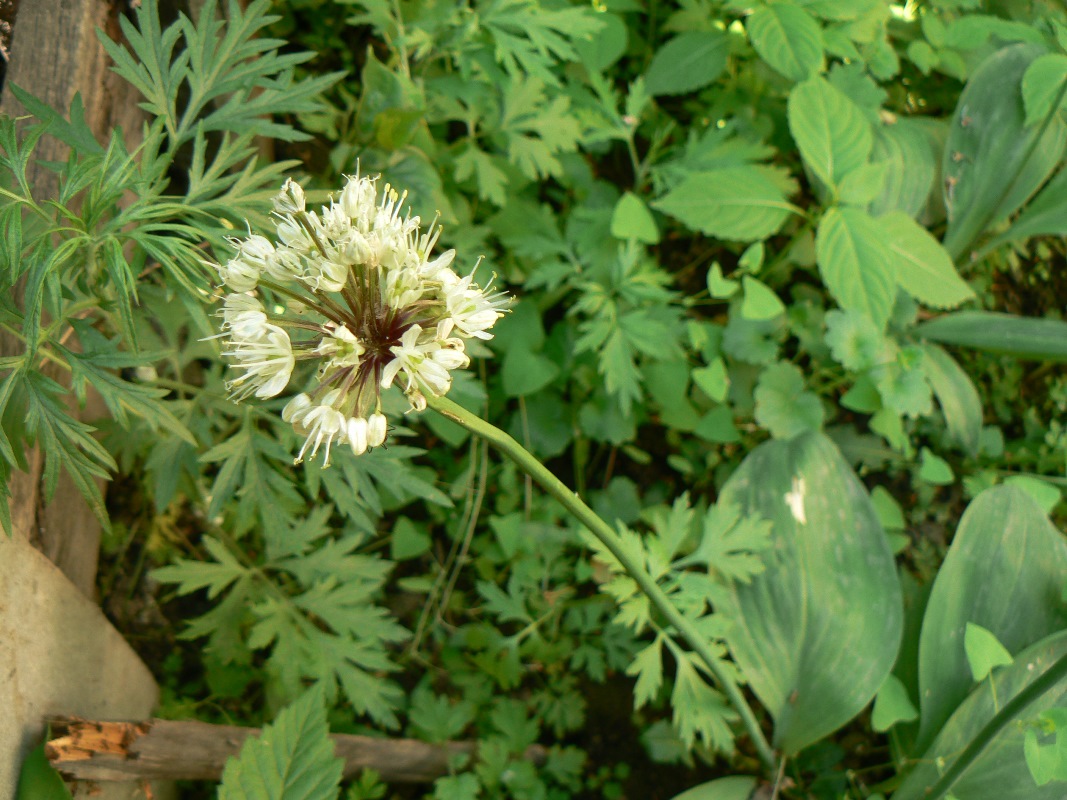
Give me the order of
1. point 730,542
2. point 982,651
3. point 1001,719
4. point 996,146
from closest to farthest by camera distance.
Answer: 1. point 1001,719
2. point 982,651
3. point 730,542
4. point 996,146

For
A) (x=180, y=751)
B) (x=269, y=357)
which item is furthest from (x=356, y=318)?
(x=180, y=751)

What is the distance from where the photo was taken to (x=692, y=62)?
2480mm

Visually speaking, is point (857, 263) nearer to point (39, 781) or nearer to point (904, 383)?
point (904, 383)

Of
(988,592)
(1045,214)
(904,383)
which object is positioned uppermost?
(1045,214)

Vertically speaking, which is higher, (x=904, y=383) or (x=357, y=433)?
(x=357, y=433)

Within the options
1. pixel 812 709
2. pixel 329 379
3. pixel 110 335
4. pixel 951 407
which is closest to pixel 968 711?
pixel 812 709

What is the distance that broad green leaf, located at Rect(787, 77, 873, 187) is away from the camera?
88.8 inches

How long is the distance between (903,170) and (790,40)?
677 mm

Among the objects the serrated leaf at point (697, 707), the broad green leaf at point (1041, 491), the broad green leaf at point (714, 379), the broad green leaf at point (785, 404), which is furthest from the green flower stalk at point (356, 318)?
the broad green leaf at point (1041, 491)

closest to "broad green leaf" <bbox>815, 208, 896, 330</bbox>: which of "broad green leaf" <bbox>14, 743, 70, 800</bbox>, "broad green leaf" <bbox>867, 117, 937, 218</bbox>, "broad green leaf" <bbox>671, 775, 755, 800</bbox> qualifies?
"broad green leaf" <bbox>867, 117, 937, 218</bbox>

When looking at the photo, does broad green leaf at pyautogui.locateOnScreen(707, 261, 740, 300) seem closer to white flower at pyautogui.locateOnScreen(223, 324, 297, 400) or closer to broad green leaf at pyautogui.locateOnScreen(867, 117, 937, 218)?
broad green leaf at pyautogui.locateOnScreen(867, 117, 937, 218)

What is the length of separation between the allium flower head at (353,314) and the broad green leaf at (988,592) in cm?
175

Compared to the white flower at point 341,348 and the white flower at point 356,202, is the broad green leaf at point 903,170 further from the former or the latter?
the white flower at point 341,348

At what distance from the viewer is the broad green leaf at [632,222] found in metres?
2.26
